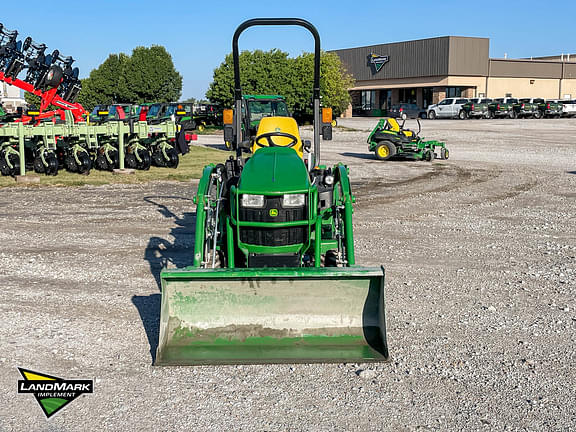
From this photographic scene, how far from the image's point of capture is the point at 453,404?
4.04 metres

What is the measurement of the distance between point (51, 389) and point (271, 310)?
5.22 feet

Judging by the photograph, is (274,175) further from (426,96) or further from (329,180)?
(426,96)

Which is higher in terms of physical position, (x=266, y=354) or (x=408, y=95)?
(x=408, y=95)

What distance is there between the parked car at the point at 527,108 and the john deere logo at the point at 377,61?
19.6m

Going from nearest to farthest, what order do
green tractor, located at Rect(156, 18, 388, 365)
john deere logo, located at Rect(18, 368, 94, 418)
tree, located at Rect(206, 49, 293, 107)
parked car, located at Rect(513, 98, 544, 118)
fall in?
john deere logo, located at Rect(18, 368, 94, 418)
green tractor, located at Rect(156, 18, 388, 365)
tree, located at Rect(206, 49, 293, 107)
parked car, located at Rect(513, 98, 544, 118)

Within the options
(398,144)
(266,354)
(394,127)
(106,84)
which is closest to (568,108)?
(394,127)

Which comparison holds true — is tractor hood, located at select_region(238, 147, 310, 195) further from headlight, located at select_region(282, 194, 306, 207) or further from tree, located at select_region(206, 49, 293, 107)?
tree, located at select_region(206, 49, 293, 107)

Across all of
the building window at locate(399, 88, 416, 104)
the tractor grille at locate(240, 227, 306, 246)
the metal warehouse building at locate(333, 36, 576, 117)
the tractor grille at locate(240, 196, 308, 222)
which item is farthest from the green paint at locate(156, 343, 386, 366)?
the building window at locate(399, 88, 416, 104)

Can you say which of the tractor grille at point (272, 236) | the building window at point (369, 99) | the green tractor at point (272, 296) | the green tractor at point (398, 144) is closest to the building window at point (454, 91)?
the building window at point (369, 99)

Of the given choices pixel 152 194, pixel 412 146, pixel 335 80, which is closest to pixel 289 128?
pixel 152 194

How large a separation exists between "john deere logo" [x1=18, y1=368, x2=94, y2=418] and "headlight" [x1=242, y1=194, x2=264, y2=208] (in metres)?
1.71

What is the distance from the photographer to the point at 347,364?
4.61 metres

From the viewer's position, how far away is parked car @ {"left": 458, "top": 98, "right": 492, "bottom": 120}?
1726 inches

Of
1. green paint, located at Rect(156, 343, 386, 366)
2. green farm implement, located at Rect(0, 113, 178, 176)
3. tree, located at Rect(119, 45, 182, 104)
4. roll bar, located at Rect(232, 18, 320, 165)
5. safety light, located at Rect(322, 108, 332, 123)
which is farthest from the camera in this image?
tree, located at Rect(119, 45, 182, 104)
